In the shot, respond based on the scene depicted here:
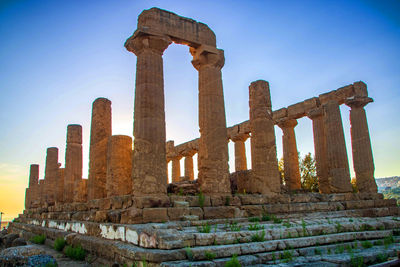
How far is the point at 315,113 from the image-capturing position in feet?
66.0

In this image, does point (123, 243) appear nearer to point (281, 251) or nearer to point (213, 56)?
point (281, 251)

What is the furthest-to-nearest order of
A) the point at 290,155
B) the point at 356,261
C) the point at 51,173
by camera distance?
the point at 51,173, the point at 290,155, the point at 356,261

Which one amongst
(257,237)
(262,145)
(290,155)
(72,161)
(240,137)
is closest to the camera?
(257,237)

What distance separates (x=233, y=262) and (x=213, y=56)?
9.47 metres

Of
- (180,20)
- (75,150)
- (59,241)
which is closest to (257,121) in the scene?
(180,20)

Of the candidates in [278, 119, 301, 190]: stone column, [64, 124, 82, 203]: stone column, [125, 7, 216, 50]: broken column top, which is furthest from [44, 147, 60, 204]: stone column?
[278, 119, 301, 190]: stone column

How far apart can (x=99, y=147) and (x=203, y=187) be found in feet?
18.7

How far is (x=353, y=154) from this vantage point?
18.5m

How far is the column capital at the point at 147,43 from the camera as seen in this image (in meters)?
12.0

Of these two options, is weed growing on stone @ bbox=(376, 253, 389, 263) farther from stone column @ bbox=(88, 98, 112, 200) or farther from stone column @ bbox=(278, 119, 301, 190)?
stone column @ bbox=(278, 119, 301, 190)

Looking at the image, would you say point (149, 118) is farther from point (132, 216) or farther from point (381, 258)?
point (381, 258)

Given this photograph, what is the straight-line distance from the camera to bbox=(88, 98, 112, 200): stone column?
1470 centimetres

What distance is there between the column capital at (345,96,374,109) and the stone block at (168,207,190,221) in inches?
514

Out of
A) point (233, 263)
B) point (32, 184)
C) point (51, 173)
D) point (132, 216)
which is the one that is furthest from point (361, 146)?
point (32, 184)
